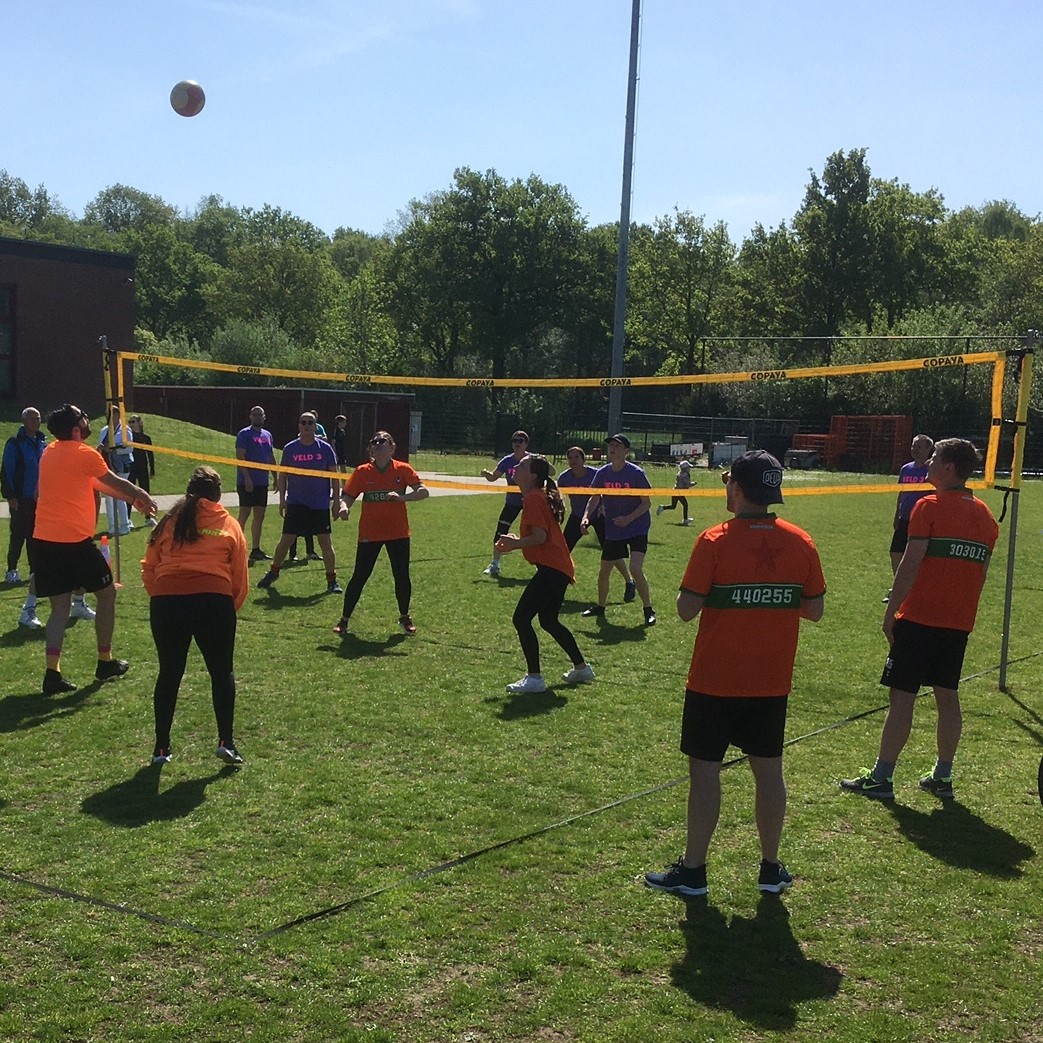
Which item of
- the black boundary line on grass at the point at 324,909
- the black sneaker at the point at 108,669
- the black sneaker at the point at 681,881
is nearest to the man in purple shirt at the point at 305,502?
the black sneaker at the point at 108,669

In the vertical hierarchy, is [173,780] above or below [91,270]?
below

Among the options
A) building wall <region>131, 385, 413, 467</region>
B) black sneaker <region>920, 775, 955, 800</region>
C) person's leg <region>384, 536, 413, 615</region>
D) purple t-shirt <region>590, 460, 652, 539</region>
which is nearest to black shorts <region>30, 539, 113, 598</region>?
person's leg <region>384, 536, 413, 615</region>

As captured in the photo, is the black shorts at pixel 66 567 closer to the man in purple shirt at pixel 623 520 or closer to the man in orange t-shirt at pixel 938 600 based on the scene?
the man in purple shirt at pixel 623 520

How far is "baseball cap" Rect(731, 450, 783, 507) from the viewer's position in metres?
4.94

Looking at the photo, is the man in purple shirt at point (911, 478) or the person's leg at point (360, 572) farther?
the man in purple shirt at point (911, 478)

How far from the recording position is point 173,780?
6551mm

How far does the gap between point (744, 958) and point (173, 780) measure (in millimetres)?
3565

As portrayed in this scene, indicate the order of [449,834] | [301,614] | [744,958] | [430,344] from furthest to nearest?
[430,344]
[301,614]
[449,834]
[744,958]

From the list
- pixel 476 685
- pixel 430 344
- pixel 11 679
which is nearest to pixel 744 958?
pixel 476 685

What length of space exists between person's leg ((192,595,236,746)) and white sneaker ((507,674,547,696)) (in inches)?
98.0

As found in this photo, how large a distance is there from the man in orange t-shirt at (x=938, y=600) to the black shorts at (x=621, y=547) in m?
5.64

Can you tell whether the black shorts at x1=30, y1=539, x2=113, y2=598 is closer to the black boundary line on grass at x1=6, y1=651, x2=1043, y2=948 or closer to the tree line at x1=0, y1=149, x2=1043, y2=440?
the black boundary line on grass at x1=6, y1=651, x2=1043, y2=948

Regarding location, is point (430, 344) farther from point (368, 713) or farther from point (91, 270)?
point (368, 713)

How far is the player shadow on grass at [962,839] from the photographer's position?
5492 mm
